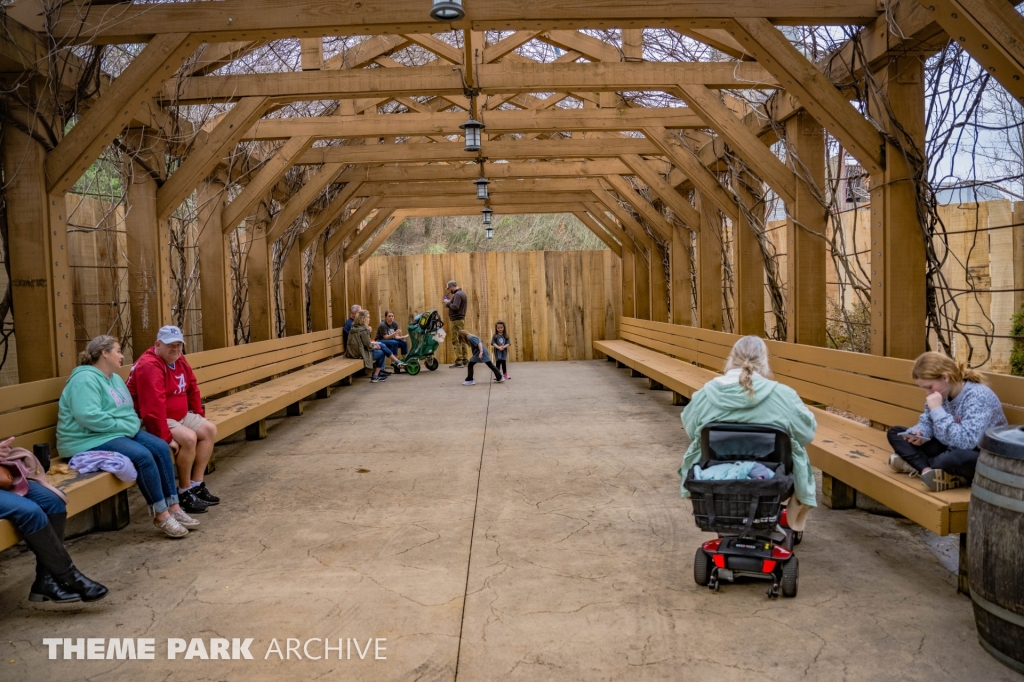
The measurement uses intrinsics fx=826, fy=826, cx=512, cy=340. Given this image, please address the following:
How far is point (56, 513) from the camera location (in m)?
3.59

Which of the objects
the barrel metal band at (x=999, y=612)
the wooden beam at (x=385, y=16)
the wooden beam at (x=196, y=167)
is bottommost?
the barrel metal band at (x=999, y=612)

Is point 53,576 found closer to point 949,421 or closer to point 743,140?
point 949,421

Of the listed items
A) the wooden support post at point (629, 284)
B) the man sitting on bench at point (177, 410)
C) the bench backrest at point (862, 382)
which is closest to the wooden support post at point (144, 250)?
the man sitting on bench at point (177, 410)

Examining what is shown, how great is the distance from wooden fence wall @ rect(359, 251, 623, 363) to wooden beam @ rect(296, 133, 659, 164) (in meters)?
5.84

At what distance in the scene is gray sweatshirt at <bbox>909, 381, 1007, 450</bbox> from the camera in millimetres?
3350

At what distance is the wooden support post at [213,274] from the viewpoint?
322 inches

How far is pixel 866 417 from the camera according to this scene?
17.8 ft

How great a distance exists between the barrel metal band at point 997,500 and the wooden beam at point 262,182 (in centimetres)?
706

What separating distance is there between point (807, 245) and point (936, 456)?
324 centimetres

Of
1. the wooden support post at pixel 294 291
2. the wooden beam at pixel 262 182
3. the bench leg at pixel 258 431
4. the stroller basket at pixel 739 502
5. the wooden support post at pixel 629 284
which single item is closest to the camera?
the stroller basket at pixel 739 502

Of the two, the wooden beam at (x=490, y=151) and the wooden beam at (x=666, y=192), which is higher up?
the wooden beam at (x=490, y=151)

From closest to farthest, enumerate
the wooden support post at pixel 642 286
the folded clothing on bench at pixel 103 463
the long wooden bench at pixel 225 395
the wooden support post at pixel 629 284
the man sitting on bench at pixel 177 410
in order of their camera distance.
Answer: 1. the long wooden bench at pixel 225 395
2. the folded clothing on bench at pixel 103 463
3. the man sitting on bench at pixel 177 410
4. the wooden support post at pixel 642 286
5. the wooden support post at pixel 629 284

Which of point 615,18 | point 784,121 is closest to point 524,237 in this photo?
point 784,121

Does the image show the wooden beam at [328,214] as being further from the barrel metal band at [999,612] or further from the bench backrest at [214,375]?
the barrel metal band at [999,612]
